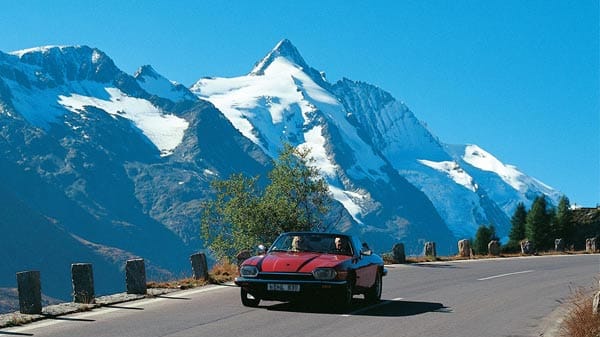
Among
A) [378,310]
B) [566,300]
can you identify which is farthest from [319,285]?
[566,300]

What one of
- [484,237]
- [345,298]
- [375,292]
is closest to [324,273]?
[345,298]

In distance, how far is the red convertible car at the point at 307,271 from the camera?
46.1 feet

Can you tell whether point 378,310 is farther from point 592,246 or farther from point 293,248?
point 592,246

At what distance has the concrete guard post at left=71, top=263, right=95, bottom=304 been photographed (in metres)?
15.8

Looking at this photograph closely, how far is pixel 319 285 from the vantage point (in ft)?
45.9

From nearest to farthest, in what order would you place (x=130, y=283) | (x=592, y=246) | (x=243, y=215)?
(x=130, y=283) → (x=243, y=215) → (x=592, y=246)

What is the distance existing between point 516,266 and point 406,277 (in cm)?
796

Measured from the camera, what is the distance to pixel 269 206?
1467 inches

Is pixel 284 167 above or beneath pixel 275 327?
above

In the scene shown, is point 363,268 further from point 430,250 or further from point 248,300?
point 430,250

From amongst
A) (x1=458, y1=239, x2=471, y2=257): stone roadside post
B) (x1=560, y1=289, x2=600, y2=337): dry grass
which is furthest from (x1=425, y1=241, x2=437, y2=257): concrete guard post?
(x1=560, y1=289, x2=600, y2=337): dry grass

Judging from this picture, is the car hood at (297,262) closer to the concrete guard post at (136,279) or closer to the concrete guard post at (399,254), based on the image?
the concrete guard post at (136,279)

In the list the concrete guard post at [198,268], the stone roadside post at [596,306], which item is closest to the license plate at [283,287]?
the stone roadside post at [596,306]

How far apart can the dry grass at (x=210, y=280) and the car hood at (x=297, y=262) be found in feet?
16.9
